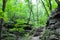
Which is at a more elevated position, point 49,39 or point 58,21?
point 58,21

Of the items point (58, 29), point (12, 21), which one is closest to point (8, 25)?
point (12, 21)

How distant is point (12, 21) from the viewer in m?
18.8

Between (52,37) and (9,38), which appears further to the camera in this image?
(9,38)

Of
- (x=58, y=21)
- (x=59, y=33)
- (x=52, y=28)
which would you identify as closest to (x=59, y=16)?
(x=58, y=21)

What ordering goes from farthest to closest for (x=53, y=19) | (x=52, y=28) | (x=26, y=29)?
1. (x=26, y=29)
2. (x=53, y=19)
3. (x=52, y=28)

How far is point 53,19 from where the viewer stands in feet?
42.0

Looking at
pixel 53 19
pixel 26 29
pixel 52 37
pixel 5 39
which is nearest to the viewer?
pixel 52 37

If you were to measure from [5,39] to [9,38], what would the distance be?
522 millimetres

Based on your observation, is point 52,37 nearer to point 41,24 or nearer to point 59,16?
point 59,16

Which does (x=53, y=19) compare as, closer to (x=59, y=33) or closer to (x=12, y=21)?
(x=59, y=33)

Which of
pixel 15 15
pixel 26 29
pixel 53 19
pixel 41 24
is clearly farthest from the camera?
pixel 41 24

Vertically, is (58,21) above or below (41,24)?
above

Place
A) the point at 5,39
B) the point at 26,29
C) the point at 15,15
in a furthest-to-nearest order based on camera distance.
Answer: the point at 26,29 < the point at 15,15 < the point at 5,39

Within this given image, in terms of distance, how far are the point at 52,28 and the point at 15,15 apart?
24.6 ft
